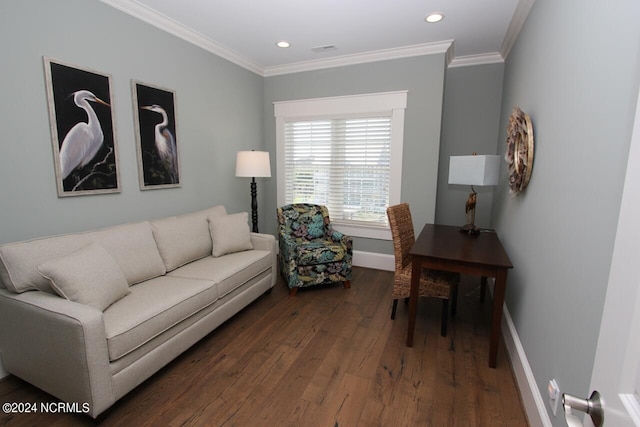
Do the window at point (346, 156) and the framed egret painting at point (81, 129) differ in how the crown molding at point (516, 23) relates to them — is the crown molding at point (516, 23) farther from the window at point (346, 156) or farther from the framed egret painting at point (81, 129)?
the framed egret painting at point (81, 129)

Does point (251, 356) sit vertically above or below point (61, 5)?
below

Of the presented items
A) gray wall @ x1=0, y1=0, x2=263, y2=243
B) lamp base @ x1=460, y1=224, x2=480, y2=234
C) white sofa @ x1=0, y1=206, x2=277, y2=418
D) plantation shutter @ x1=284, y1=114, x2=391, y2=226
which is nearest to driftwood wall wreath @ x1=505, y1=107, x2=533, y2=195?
lamp base @ x1=460, y1=224, x2=480, y2=234

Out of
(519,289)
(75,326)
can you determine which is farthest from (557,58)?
(75,326)

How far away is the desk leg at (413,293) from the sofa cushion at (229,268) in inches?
55.9

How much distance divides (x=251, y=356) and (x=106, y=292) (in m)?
1.04

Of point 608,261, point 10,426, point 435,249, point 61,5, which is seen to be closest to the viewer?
point 608,261

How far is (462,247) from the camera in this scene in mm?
2426

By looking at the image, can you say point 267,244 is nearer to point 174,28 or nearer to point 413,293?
point 413,293

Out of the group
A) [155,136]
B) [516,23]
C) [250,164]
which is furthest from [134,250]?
[516,23]

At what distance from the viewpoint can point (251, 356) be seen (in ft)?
7.37

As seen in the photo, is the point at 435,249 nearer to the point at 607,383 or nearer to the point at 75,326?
the point at 607,383

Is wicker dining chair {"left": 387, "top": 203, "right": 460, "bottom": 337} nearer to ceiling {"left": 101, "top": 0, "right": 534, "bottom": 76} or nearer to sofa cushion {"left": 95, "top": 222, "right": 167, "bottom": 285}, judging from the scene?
A: ceiling {"left": 101, "top": 0, "right": 534, "bottom": 76}

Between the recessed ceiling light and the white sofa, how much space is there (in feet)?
9.26

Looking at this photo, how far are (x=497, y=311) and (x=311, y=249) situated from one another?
5.88 feet
